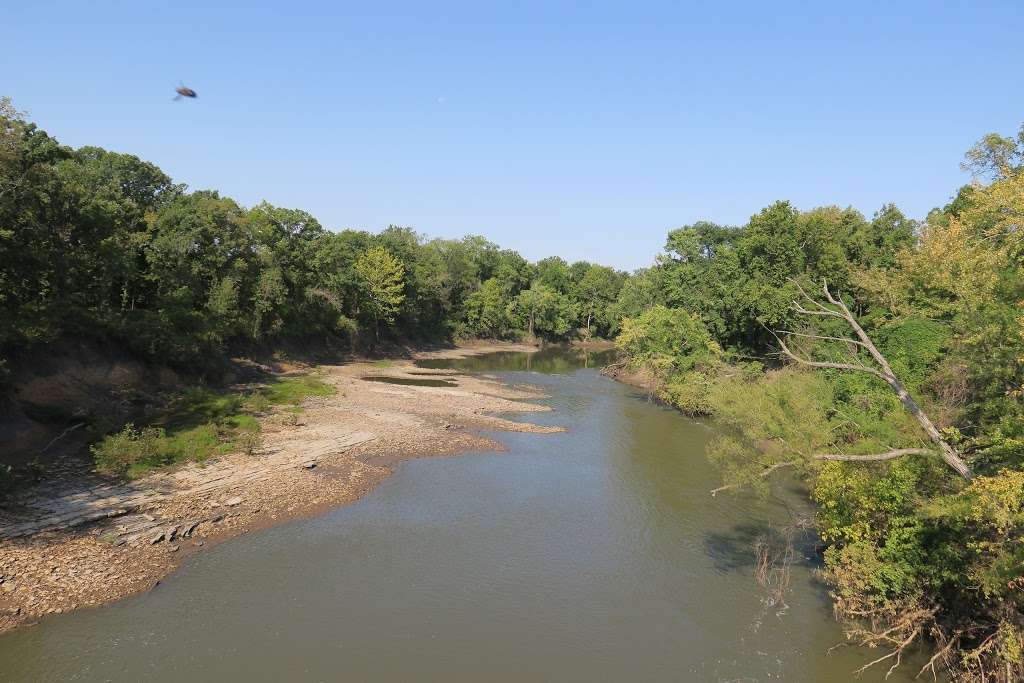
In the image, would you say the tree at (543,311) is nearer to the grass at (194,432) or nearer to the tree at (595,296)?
the tree at (595,296)

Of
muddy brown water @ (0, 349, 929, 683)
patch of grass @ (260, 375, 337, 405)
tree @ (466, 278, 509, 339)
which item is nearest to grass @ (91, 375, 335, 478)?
patch of grass @ (260, 375, 337, 405)

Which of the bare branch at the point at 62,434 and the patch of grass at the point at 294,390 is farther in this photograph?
the patch of grass at the point at 294,390

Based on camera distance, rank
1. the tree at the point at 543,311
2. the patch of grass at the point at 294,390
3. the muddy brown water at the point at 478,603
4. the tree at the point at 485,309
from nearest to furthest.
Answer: the muddy brown water at the point at 478,603 → the patch of grass at the point at 294,390 → the tree at the point at 485,309 → the tree at the point at 543,311

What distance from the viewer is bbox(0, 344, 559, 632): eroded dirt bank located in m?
16.9

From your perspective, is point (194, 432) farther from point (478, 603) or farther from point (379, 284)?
point (379, 284)

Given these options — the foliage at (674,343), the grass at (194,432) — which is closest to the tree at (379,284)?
the grass at (194,432)

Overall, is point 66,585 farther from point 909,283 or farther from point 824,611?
point 909,283

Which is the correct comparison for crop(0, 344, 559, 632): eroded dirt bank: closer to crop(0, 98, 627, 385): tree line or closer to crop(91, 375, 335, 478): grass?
crop(91, 375, 335, 478): grass

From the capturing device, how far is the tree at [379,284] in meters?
75.8

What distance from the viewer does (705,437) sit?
39.2 m

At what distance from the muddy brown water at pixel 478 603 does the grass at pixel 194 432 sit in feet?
27.1

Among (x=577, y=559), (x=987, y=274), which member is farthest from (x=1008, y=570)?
(x=577, y=559)

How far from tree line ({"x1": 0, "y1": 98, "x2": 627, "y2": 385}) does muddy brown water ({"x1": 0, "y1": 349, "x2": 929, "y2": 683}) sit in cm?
1587

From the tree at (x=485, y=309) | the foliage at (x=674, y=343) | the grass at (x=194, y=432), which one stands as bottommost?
the grass at (x=194, y=432)
